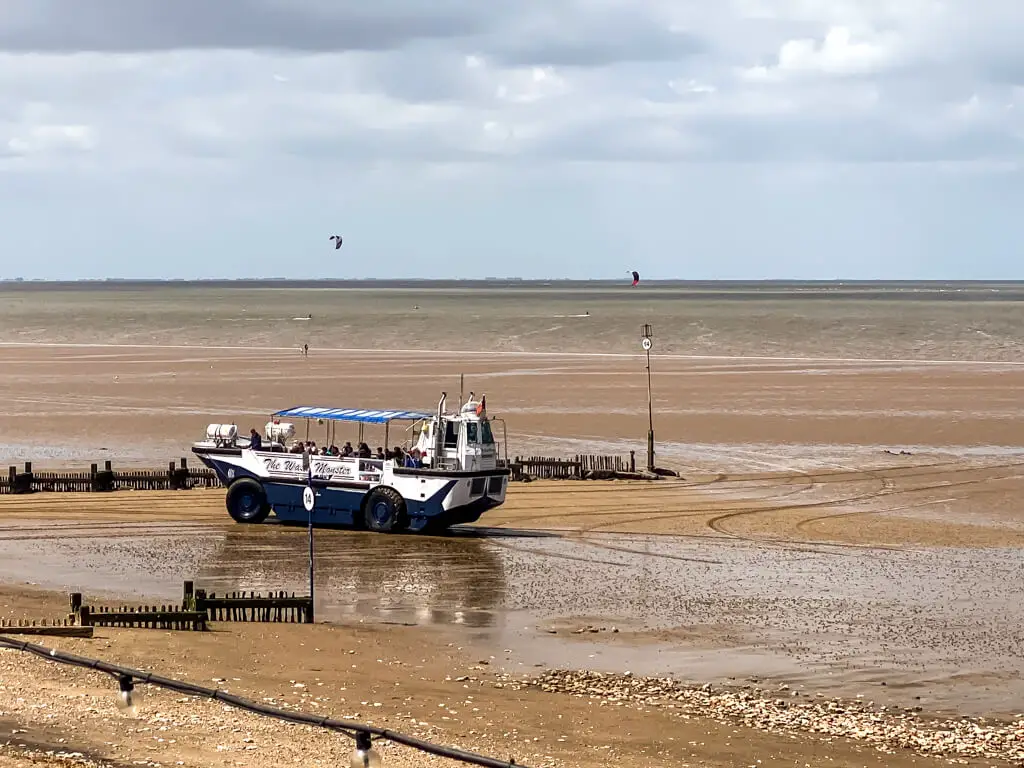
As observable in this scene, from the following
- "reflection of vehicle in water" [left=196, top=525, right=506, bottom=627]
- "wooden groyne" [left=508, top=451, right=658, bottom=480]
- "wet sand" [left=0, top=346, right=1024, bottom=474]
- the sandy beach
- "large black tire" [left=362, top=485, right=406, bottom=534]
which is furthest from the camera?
"wet sand" [left=0, top=346, right=1024, bottom=474]

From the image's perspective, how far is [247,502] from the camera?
34.9 meters

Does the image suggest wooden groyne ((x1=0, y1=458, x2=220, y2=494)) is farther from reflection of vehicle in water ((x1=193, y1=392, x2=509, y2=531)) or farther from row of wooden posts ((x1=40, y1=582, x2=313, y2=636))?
row of wooden posts ((x1=40, y1=582, x2=313, y2=636))

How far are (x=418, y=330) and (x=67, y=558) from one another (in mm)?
99095

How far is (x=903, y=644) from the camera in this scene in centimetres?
2300

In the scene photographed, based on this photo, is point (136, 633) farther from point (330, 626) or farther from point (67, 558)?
point (67, 558)

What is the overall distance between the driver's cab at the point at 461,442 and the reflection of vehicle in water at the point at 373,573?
1.65 m

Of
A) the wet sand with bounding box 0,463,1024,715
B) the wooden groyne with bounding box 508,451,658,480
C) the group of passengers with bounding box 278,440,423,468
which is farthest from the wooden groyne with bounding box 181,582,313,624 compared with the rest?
the wooden groyne with bounding box 508,451,658,480

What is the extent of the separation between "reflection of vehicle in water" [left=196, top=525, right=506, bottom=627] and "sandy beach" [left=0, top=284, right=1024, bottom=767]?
0.34 feet

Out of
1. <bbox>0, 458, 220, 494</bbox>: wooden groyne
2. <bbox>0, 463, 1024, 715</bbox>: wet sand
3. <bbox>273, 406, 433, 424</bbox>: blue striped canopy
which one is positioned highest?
<bbox>273, 406, 433, 424</bbox>: blue striped canopy

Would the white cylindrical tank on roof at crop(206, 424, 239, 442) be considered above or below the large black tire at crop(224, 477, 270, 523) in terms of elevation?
above

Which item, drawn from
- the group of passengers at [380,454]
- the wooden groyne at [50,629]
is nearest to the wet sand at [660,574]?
the group of passengers at [380,454]

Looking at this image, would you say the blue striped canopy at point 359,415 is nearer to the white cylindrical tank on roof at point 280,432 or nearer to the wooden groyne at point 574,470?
the white cylindrical tank on roof at point 280,432

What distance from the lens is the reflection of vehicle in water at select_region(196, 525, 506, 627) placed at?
25.3 metres

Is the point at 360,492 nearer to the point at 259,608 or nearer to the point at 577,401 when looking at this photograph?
the point at 259,608
